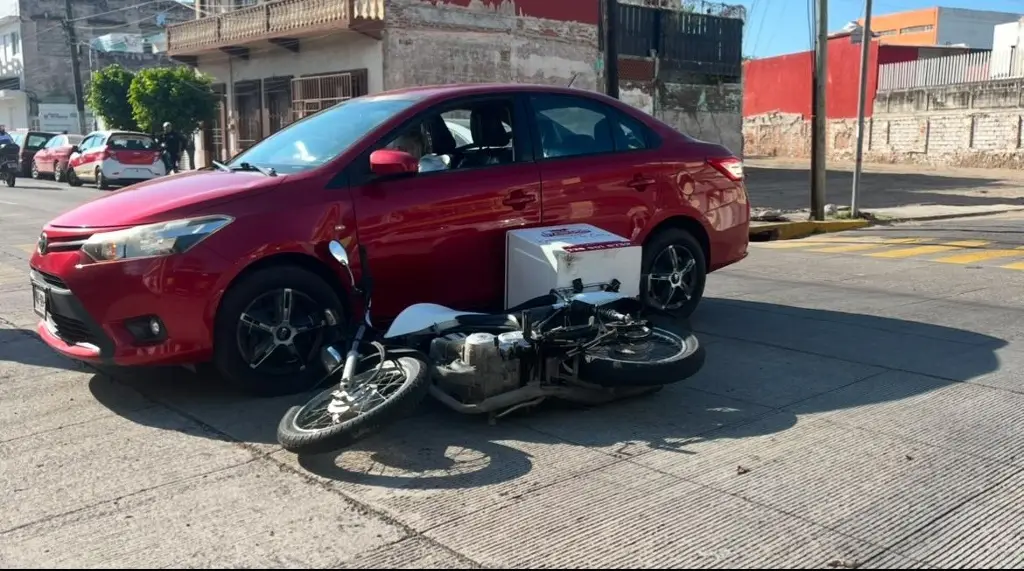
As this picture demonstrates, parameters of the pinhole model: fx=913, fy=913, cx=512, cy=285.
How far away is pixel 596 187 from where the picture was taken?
241 inches

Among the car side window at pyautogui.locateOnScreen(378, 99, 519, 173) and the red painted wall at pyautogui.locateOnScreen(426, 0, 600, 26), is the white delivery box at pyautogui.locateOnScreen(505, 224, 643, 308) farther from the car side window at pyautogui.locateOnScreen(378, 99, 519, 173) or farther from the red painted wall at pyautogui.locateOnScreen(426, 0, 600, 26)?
the red painted wall at pyautogui.locateOnScreen(426, 0, 600, 26)

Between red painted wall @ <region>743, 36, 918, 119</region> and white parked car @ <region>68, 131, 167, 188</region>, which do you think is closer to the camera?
white parked car @ <region>68, 131, 167, 188</region>

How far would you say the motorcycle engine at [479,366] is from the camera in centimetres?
444

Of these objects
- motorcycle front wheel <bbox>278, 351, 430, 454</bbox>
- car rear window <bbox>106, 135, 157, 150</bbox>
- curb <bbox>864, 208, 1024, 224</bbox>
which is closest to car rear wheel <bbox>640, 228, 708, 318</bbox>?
motorcycle front wheel <bbox>278, 351, 430, 454</bbox>

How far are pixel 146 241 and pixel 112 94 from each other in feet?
93.5

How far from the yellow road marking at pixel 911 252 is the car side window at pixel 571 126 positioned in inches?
242

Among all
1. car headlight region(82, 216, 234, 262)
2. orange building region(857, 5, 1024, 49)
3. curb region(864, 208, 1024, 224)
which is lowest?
curb region(864, 208, 1024, 224)

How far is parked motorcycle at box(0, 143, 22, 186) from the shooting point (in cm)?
2469

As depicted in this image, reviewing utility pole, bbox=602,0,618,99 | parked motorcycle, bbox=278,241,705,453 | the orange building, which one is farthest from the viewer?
the orange building

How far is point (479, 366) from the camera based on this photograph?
4434 millimetres

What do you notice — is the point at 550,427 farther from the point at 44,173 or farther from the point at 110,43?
the point at 110,43

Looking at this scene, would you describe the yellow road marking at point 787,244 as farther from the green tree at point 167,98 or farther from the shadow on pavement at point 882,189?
the green tree at point 167,98

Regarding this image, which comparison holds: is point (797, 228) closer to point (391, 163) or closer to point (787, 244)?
point (787, 244)

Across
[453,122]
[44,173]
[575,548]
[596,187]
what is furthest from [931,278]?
[44,173]
